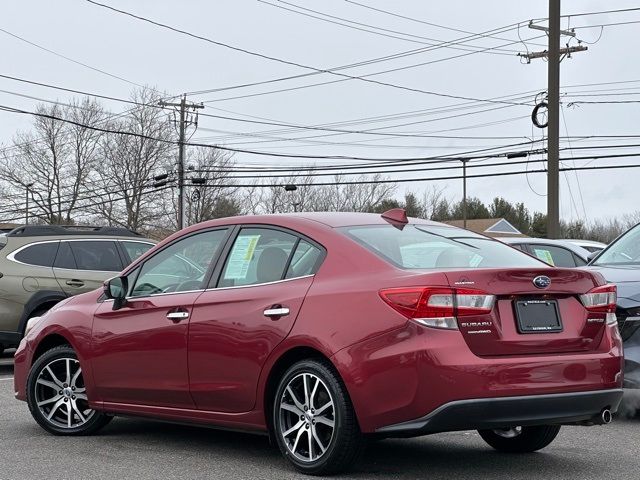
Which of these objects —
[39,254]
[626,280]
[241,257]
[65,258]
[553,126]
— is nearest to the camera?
[241,257]

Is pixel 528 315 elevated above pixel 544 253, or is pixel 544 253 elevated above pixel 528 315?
pixel 544 253

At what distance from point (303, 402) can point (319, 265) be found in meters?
0.83

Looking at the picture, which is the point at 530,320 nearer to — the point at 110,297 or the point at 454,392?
the point at 454,392

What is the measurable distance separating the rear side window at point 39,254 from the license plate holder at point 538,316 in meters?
8.49

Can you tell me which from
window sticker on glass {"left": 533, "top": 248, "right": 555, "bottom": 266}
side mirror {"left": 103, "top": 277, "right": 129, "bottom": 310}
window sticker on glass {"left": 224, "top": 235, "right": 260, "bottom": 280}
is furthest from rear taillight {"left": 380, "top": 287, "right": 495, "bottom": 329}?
window sticker on glass {"left": 533, "top": 248, "right": 555, "bottom": 266}

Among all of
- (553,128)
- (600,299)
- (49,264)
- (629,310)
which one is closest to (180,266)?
(600,299)

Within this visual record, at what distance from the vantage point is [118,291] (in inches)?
289

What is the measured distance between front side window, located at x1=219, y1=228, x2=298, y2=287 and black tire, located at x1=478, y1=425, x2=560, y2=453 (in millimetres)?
1756

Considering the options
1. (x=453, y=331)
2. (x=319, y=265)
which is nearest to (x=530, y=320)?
(x=453, y=331)

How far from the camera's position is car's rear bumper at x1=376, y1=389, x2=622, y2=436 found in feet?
17.7

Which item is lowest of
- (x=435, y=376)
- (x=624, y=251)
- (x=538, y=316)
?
(x=435, y=376)

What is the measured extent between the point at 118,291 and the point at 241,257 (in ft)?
3.70

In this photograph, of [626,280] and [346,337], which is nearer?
[346,337]

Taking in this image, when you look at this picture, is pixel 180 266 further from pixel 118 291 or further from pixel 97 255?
pixel 97 255
